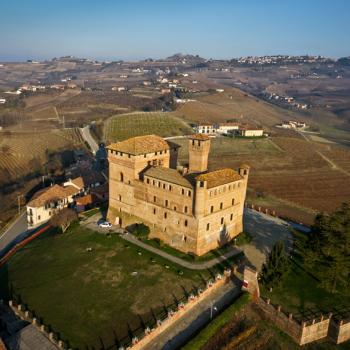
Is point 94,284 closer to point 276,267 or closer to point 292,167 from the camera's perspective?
point 276,267

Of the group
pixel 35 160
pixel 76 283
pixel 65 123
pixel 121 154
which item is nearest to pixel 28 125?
pixel 65 123

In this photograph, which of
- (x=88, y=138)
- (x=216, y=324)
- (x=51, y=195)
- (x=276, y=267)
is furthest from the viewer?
(x=88, y=138)

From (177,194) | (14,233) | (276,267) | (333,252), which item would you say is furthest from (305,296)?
(14,233)

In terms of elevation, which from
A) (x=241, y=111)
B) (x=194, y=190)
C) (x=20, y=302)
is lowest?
(x=241, y=111)

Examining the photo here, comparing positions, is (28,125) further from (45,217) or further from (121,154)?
(121,154)

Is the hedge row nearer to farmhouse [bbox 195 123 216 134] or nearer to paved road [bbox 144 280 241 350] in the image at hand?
paved road [bbox 144 280 241 350]

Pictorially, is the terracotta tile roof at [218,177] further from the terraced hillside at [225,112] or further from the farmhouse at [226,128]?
the terraced hillside at [225,112]

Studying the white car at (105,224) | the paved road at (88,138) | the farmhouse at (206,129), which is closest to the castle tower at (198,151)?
the white car at (105,224)
